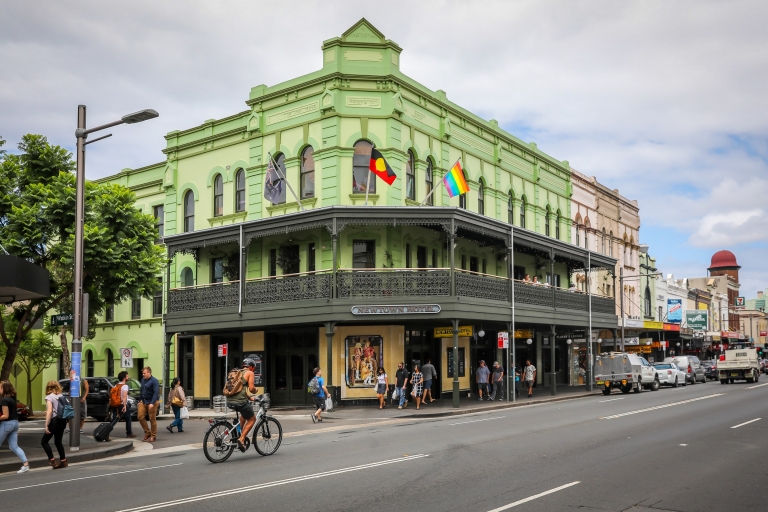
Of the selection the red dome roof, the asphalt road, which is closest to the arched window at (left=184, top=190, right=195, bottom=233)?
the asphalt road

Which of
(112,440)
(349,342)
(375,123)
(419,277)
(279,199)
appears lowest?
(112,440)

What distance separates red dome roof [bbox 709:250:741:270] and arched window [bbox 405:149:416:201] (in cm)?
8813

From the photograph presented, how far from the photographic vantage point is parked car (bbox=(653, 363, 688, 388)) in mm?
41000

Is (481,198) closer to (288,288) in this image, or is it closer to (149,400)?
(288,288)

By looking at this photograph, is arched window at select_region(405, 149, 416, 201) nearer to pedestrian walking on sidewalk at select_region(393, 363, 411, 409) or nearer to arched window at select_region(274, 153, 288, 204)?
arched window at select_region(274, 153, 288, 204)

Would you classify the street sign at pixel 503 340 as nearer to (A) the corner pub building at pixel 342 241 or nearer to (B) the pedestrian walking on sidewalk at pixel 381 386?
(A) the corner pub building at pixel 342 241

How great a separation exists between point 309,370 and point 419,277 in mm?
6139

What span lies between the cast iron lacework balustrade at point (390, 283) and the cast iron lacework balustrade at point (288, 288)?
0.67 metres

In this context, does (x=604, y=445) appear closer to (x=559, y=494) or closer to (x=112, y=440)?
(x=559, y=494)

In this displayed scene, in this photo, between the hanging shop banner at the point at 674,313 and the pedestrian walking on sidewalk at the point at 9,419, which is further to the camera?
the hanging shop banner at the point at 674,313

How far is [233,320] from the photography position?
29.5 meters

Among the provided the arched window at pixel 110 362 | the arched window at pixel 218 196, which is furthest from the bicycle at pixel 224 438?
the arched window at pixel 110 362

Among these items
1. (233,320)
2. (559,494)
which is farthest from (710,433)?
(233,320)

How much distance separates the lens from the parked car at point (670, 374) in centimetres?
4100
